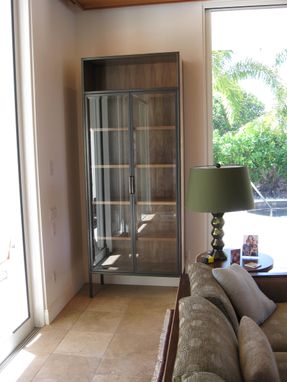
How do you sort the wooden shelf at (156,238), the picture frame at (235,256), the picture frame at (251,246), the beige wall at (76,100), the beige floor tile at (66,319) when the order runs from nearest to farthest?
the picture frame at (235,256) → the picture frame at (251,246) → the beige floor tile at (66,319) → the beige wall at (76,100) → the wooden shelf at (156,238)

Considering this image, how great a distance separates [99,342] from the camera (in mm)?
2859

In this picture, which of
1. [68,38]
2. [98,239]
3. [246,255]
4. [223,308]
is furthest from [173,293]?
[68,38]

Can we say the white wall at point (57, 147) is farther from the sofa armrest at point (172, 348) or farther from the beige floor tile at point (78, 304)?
the sofa armrest at point (172, 348)

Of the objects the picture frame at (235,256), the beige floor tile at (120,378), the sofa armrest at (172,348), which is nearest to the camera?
the sofa armrest at (172,348)

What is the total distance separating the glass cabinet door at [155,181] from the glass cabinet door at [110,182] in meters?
0.11

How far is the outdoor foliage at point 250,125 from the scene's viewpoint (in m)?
3.73

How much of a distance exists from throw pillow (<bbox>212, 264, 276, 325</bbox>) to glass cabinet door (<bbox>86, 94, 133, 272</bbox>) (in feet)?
5.44

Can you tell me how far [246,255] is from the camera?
9.37ft

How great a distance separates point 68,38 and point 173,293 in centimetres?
272

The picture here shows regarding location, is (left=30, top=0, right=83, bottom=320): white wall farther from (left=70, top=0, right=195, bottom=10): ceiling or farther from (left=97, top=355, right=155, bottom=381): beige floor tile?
(left=97, top=355, right=155, bottom=381): beige floor tile

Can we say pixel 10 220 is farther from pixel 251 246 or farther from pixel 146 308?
pixel 251 246

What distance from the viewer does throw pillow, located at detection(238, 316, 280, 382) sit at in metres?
1.19

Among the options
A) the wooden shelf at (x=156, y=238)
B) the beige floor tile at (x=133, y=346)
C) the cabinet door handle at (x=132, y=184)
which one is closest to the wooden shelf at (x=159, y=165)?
the cabinet door handle at (x=132, y=184)

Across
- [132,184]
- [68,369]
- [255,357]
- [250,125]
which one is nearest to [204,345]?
[255,357]
